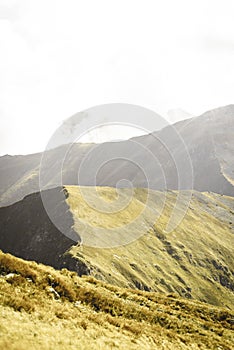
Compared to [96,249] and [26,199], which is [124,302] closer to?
[96,249]

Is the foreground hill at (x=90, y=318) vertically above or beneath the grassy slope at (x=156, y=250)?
above

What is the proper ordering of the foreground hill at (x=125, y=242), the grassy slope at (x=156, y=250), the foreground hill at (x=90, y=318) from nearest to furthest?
the foreground hill at (x=90, y=318), the foreground hill at (x=125, y=242), the grassy slope at (x=156, y=250)

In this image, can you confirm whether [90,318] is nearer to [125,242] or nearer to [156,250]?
[125,242]

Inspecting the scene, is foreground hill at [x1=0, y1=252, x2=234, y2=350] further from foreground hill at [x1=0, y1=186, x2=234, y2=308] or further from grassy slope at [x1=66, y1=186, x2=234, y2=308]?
foreground hill at [x1=0, y1=186, x2=234, y2=308]

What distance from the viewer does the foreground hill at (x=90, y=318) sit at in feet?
52.9

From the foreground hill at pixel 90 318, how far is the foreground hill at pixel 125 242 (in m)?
39.8

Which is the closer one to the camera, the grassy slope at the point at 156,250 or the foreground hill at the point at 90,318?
the foreground hill at the point at 90,318

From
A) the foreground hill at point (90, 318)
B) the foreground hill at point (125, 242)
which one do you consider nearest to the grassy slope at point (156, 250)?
the foreground hill at point (125, 242)

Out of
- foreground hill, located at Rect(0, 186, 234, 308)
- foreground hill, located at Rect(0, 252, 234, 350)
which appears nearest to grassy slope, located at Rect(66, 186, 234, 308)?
foreground hill, located at Rect(0, 186, 234, 308)

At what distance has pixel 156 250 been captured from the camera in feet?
330

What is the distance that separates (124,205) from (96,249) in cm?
3947

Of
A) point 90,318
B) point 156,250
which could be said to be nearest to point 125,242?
point 156,250

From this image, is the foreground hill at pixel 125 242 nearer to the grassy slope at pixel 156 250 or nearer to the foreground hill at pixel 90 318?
the grassy slope at pixel 156 250

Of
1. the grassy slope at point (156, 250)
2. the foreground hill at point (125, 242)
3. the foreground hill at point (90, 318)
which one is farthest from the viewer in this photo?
the grassy slope at point (156, 250)
